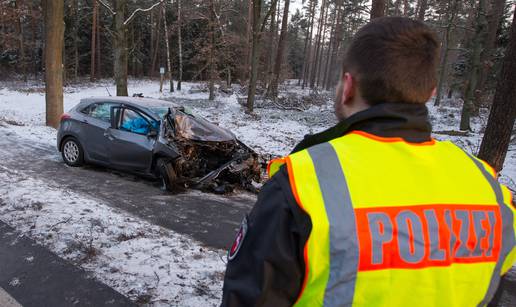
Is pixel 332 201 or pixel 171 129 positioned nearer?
pixel 332 201

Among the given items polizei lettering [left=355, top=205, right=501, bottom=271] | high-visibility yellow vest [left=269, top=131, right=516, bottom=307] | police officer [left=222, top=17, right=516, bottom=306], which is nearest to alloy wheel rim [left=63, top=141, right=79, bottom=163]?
police officer [left=222, top=17, right=516, bottom=306]

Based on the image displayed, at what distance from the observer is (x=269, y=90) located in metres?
25.4

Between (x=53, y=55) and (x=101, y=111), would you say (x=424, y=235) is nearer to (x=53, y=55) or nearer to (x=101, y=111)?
(x=101, y=111)

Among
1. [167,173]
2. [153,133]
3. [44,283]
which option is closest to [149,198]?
[167,173]

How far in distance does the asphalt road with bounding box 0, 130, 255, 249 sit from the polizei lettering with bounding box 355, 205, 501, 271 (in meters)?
3.49

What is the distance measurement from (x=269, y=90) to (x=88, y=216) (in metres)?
21.4

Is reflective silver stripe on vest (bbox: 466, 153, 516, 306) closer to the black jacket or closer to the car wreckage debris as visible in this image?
the black jacket

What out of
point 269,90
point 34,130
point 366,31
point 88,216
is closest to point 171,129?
point 88,216

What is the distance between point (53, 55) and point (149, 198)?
27.3 ft

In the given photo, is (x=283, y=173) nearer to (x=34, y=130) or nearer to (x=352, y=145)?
(x=352, y=145)

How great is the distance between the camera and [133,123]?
740 centimetres

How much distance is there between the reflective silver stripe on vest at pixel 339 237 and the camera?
43.4 inches

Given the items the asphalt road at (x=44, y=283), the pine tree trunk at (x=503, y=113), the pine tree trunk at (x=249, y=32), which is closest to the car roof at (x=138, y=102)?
the asphalt road at (x=44, y=283)

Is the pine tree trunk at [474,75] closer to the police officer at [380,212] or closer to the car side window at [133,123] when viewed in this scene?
the car side window at [133,123]
